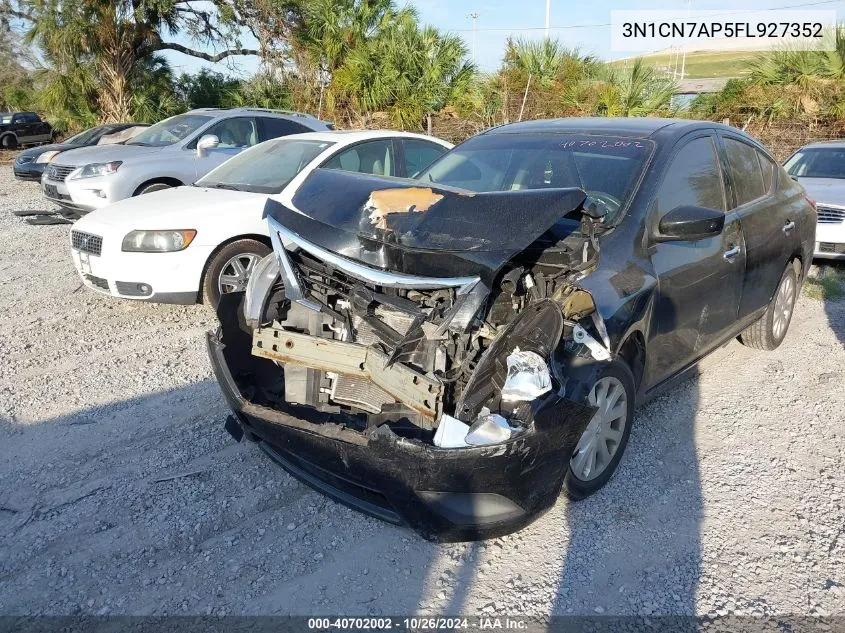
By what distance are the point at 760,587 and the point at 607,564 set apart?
2.07 ft

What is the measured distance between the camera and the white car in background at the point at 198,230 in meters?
5.75

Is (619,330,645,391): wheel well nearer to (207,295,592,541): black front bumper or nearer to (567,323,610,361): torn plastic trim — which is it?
(567,323,610,361): torn plastic trim

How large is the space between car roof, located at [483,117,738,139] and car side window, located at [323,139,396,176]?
217 centimetres

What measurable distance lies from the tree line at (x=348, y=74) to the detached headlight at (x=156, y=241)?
11.3 meters

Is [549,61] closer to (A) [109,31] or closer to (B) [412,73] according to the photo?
(B) [412,73]

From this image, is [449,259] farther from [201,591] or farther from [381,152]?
[381,152]

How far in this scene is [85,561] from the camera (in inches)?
121

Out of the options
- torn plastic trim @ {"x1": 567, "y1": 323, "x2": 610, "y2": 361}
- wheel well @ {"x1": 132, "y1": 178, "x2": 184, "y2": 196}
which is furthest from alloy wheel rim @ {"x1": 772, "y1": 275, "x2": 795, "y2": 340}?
wheel well @ {"x1": 132, "y1": 178, "x2": 184, "y2": 196}

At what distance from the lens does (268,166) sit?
266 inches

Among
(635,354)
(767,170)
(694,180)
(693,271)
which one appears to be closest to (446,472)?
(635,354)

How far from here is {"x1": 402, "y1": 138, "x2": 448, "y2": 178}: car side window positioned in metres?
7.12

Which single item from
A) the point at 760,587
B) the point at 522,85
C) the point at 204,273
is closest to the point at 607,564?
the point at 760,587

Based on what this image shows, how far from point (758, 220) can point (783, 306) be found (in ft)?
4.24

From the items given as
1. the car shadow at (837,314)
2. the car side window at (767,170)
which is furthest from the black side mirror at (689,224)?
the car shadow at (837,314)
